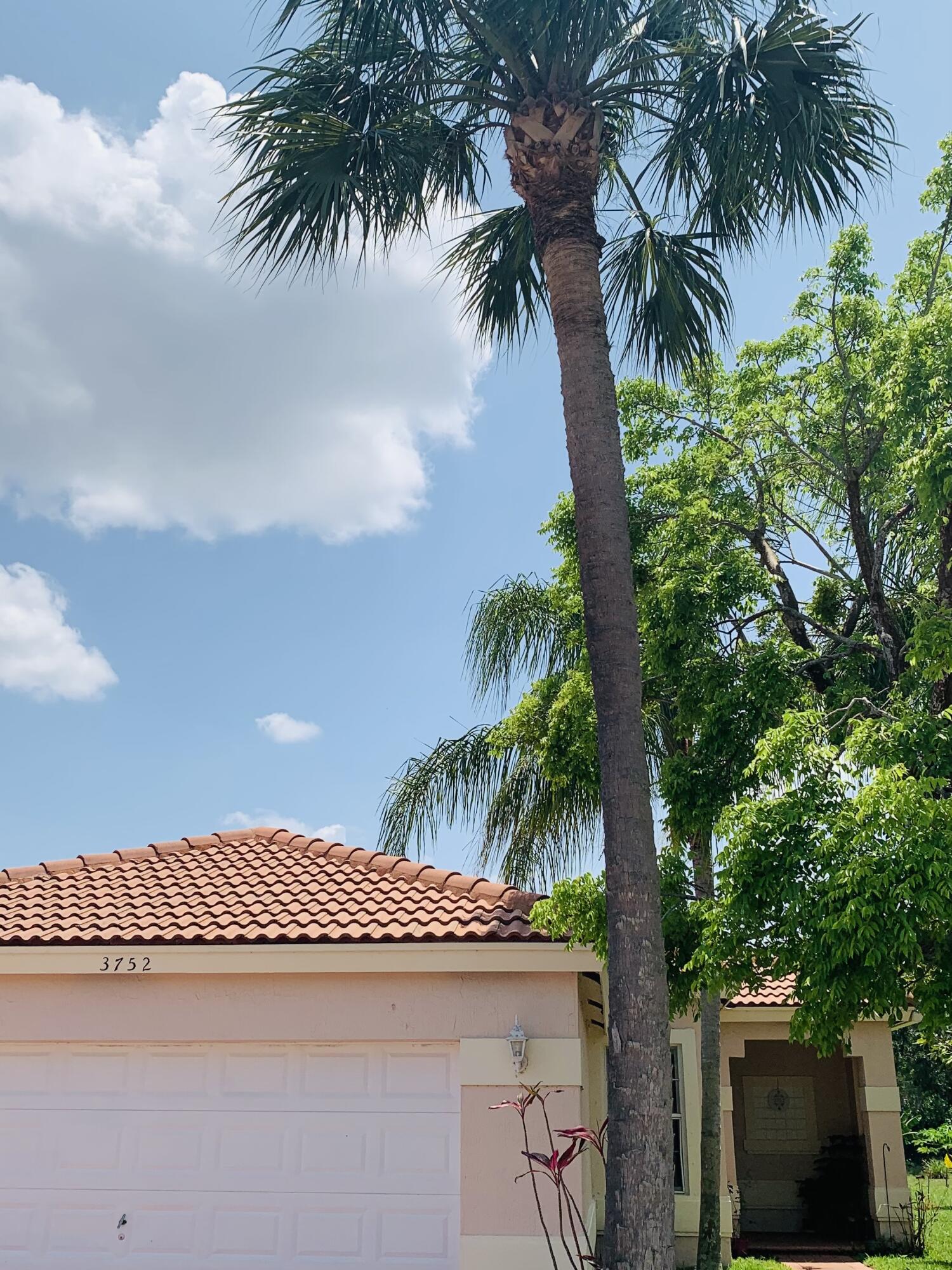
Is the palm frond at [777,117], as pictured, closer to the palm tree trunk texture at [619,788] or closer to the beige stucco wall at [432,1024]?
the palm tree trunk texture at [619,788]

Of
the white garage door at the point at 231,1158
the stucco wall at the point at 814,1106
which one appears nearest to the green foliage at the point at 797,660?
the white garage door at the point at 231,1158

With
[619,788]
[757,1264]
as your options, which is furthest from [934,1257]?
[619,788]

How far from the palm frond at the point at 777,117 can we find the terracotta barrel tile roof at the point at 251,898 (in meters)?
7.08

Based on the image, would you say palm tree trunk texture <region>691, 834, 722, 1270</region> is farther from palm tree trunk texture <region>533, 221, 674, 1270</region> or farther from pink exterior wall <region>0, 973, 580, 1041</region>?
palm tree trunk texture <region>533, 221, 674, 1270</region>

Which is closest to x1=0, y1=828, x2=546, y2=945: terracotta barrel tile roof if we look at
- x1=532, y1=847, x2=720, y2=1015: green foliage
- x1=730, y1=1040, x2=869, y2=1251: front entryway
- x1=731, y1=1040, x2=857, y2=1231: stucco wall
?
x1=532, y1=847, x2=720, y2=1015: green foliage

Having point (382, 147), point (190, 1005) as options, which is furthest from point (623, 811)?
point (382, 147)

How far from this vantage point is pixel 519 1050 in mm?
10094

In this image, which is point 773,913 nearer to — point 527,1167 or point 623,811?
point 623,811

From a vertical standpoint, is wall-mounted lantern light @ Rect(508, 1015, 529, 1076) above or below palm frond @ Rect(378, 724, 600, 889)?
below

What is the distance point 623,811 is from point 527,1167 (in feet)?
13.1

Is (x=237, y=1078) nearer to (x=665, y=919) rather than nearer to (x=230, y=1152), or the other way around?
Answer: (x=230, y=1152)

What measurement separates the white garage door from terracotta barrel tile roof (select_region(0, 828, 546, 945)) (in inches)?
44.2

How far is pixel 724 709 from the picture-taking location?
1012cm

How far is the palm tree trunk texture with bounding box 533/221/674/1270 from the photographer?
7184 millimetres
